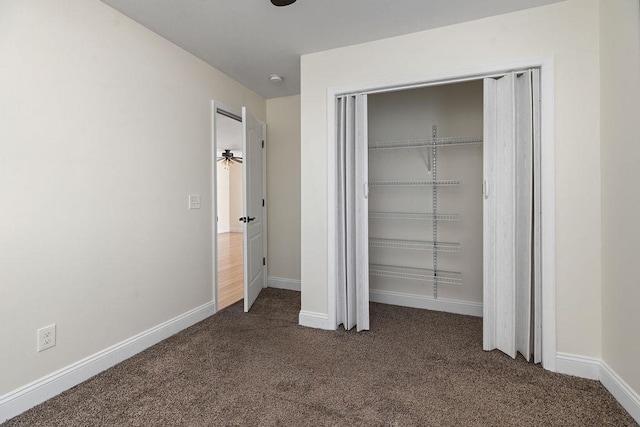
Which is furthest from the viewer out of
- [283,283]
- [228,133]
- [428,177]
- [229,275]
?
[228,133]

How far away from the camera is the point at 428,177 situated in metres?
3.24

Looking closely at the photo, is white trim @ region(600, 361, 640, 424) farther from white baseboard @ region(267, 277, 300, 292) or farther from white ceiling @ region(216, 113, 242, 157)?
white ceiling @ region(216, 113, 242, 157)

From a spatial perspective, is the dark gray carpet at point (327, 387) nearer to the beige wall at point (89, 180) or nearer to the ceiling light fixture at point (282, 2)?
the beige wall at point (89, 180)

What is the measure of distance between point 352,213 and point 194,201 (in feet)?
4.80

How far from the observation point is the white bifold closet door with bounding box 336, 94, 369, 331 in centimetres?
266

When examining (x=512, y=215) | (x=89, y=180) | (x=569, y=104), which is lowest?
(x=512, y=215)

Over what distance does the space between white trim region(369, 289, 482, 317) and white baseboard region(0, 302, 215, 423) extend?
1.98m

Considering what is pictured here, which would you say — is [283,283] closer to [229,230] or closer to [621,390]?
[621,390]

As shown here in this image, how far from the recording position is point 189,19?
7.52 feet

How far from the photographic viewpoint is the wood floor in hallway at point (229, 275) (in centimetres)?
364

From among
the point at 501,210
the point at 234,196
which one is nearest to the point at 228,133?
the point at 234,196

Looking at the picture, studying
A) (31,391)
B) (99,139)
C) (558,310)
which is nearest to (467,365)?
(558,310)

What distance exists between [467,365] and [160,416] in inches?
75.0

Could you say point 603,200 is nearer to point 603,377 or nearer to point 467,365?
point 603,377
